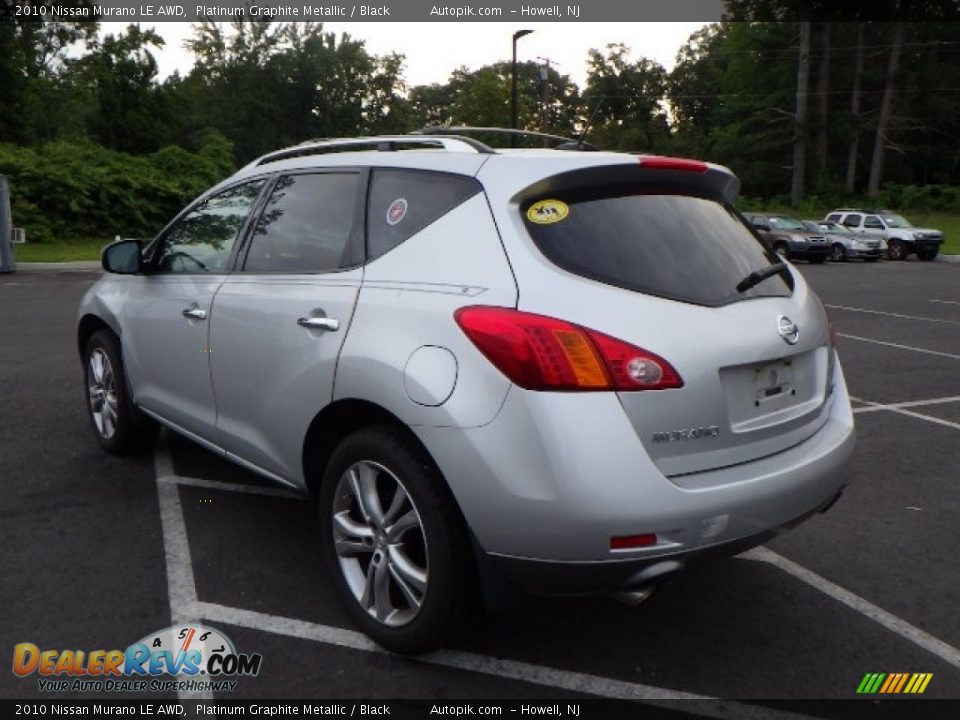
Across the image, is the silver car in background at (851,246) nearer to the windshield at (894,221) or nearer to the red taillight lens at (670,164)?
the windshield at (894,221)

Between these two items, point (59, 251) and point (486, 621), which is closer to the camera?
point (486, 621)

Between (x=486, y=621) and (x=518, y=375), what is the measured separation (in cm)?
117

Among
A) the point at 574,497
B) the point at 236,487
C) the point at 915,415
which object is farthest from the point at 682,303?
the point at 915,415

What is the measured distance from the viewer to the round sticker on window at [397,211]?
316 cm

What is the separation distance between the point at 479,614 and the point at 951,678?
1591 mm

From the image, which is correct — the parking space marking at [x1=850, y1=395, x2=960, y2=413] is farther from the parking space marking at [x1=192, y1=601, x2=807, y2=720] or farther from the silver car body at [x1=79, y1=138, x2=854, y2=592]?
the parking space marking at [x1=192, y1=601, x2=807, y2=720]

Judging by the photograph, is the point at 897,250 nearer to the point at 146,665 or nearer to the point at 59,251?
the point at 59,251

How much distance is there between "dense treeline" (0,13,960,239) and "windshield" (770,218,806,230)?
412 inches

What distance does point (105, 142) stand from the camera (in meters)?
45.1

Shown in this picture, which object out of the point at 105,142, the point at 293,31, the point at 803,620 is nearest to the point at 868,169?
the point at 293,31

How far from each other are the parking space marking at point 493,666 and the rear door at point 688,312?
766 mm

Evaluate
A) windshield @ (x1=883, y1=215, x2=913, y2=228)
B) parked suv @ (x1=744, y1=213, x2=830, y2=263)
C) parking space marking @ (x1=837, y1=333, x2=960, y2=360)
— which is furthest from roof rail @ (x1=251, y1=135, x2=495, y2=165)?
windshield @ (x1=883, y1=215, x2=913, y2=228)

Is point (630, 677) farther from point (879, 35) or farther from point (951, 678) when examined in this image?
point (879, 35)

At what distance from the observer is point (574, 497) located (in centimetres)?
246
